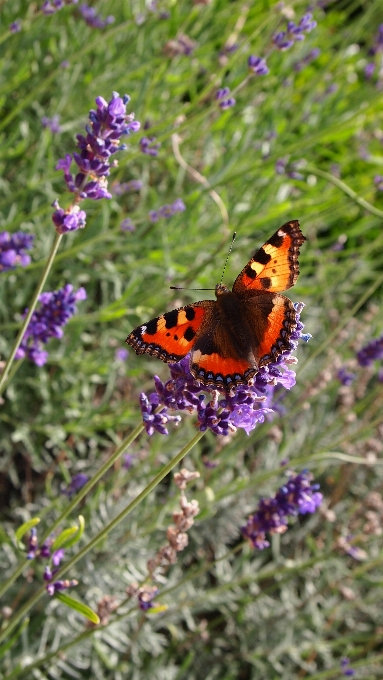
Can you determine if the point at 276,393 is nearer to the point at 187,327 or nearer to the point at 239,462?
the point at 239,462

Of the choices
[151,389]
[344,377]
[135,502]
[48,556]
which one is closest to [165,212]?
[151,389]

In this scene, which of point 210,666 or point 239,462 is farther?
point 239,462

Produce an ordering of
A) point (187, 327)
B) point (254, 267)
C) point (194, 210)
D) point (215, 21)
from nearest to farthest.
Answer: point (187, 327) < point (254, 267) < point (194, 210) < point (215, 21)

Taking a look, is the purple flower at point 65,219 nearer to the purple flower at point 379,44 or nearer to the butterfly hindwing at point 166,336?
the butterfly hindwing at point 166,336

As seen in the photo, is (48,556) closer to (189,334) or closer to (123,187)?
(189,334)

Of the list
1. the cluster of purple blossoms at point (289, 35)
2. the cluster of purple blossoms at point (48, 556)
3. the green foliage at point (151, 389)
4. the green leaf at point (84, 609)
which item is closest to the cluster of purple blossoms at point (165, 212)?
the green foliage at point (151, 389)

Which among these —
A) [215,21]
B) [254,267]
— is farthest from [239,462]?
[215,21]
